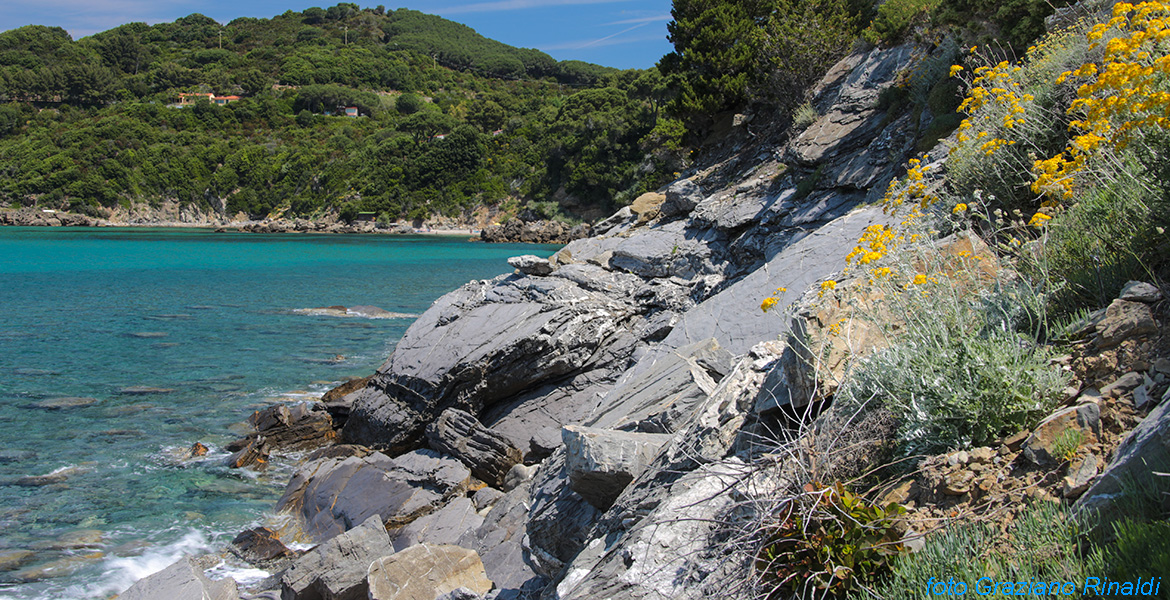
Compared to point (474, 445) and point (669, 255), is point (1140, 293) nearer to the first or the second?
point (474, 445)

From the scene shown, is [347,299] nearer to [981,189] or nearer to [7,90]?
[981,189]

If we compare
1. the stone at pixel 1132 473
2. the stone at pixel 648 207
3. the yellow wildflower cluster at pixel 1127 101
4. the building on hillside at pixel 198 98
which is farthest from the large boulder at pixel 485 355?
the building on hillside at pixel 198 98

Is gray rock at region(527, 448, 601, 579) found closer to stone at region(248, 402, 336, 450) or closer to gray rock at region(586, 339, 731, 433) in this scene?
gray rock at region(586, 339, 731, 433)

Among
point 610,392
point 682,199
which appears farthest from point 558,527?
point 682,199

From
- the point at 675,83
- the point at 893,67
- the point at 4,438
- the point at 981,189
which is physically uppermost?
the point at 675,83

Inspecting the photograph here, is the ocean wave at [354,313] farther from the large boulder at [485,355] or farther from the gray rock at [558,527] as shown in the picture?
the gray rock at [558,527]

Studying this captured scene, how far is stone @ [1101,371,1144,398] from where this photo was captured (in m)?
2.94

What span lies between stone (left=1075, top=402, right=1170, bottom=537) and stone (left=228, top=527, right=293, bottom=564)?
9532 mm

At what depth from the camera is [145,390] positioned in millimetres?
16312

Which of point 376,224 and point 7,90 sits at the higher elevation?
point 7,90

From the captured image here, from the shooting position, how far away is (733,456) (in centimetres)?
418

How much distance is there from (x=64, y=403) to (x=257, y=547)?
960cm

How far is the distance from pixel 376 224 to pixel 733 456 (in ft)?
310

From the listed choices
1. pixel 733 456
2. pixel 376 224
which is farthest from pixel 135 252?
pixel 733 456
